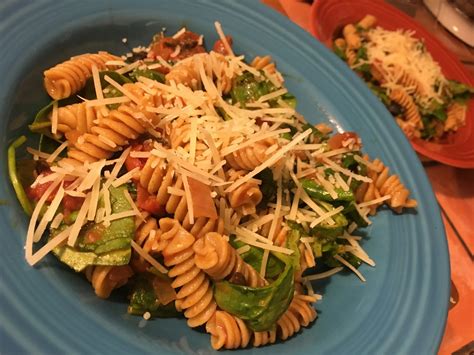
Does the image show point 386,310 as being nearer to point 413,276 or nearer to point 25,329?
point 413,276

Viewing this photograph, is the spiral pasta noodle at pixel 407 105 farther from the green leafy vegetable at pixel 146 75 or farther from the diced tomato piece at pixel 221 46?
the green leafy vegetable at pixel 146 75

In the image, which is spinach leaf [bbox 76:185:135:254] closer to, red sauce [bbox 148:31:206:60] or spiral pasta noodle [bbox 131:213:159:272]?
spiral pasta noodle [bbox 131:213:159:272]

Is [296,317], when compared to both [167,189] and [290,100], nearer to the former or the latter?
[167,189]

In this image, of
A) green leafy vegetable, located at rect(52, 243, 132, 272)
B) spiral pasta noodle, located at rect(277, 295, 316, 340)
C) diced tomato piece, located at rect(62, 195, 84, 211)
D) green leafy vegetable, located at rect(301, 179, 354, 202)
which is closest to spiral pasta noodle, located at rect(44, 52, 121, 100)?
diced tomato piece, located at rect(62, 195, 84, 211)

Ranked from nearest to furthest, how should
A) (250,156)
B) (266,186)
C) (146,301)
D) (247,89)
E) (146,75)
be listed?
(146,301) < (250,156) < (266,186) < (146,75) < (247,89)

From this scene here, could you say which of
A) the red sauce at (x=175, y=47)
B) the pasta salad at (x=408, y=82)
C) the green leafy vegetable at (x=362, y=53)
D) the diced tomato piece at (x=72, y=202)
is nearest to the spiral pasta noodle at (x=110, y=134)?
the diced tomato piece at (x=72, y=202)

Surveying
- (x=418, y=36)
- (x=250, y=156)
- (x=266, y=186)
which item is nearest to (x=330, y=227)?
(x=266, y=186)
